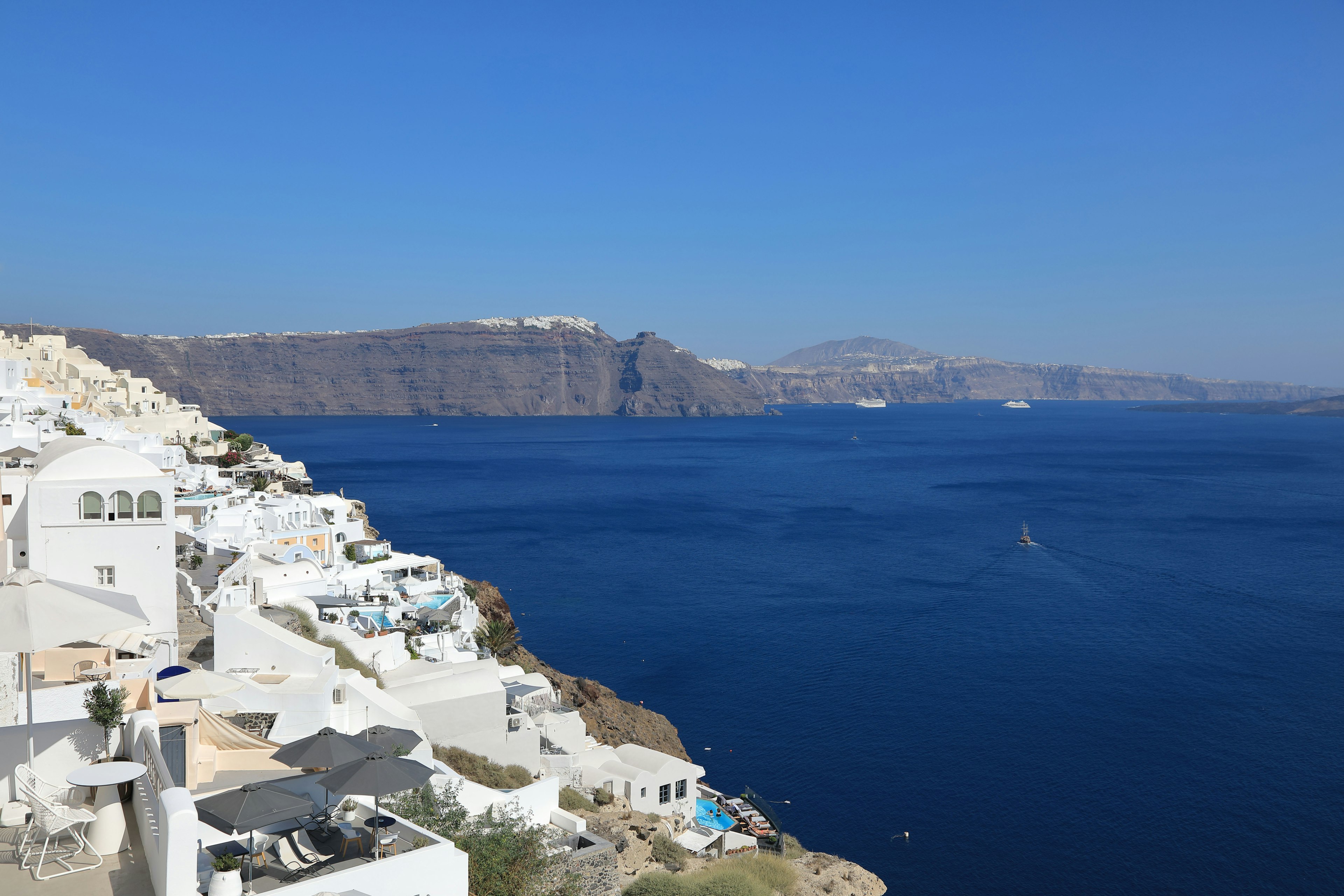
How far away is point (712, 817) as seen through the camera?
20.0m

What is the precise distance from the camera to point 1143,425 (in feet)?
632

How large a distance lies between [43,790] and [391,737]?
3826mm

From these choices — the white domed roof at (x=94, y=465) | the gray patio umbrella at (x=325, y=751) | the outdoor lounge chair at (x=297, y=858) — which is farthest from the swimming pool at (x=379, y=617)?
the outdoor lounge chair at (x=297, y=858)

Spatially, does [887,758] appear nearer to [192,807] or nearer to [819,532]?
[192,807]

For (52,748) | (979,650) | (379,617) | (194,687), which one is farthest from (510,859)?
(979,650)

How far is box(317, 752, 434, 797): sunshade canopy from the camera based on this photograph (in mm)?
7629

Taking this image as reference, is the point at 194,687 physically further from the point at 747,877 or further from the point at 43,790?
the point at 747,877

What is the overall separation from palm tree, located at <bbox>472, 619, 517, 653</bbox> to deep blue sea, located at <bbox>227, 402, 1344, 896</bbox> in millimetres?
5849

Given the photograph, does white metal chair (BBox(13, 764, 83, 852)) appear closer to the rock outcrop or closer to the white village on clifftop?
the white village on clifftop

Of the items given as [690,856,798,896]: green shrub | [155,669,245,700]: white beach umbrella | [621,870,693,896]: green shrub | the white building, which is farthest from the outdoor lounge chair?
[690,856,798,896]: green shrub

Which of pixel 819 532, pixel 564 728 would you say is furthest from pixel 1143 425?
pixel 564 728

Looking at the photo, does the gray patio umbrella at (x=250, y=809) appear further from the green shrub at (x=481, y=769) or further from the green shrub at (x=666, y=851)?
the green shrub at (x=666, y=851)

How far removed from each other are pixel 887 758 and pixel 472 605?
13.1 metres

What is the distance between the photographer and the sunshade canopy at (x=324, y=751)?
27.6 feet
